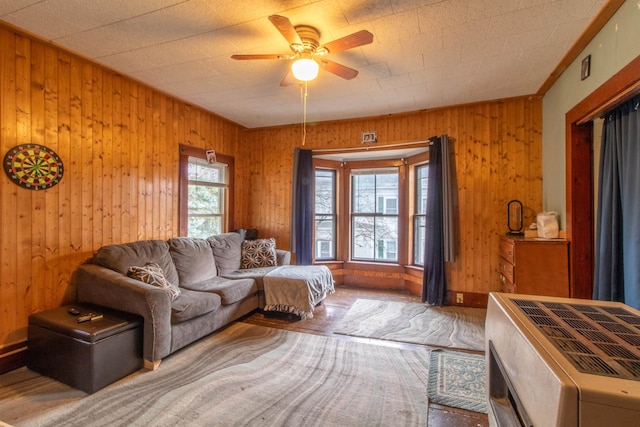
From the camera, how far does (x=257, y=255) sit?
4219 millimetres

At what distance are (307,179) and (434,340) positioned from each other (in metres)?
2.89

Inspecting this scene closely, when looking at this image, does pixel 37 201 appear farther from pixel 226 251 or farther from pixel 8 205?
pixel 226 251

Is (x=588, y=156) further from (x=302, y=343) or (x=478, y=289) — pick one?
(x=302, y=343)

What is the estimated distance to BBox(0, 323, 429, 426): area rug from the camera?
1.85 metres

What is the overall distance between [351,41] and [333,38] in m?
0.45

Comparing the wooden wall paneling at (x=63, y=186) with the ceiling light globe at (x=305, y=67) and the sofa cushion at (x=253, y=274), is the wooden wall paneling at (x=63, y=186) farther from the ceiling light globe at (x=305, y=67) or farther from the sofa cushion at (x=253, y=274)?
the ceiling light globe at (x=305, y=67)

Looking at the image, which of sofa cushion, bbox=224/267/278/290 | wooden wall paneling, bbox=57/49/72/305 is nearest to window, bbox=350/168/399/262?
sofa cushion, bbox=224/267/278/290

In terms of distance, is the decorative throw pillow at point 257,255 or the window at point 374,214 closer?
the decorative throw pillow at point 257,255

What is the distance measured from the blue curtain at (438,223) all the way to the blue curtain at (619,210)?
1.55 metres

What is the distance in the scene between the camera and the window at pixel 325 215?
5195 mm

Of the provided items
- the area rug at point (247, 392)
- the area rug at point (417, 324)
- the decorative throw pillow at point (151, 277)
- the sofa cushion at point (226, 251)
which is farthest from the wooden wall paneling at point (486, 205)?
the decorative throw pillow at point (151, 277)

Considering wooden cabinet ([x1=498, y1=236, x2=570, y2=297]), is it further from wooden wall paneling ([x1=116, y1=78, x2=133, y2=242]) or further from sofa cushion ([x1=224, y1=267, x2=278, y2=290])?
wooden wall paneling ([x1=116, y1=78, x2=133, y2=242])

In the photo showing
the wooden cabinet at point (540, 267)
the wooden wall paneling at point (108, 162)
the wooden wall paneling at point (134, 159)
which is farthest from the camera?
the wooden wall paneling at point (134, 159)

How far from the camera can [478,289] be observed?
3.92 meters
